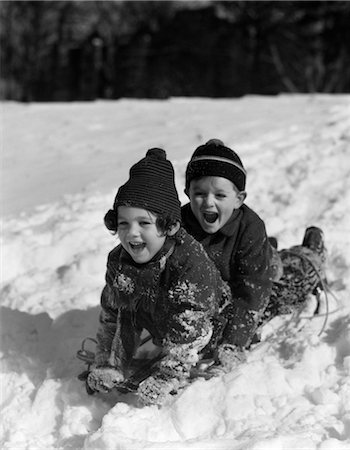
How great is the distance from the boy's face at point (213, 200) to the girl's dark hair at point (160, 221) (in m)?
0.35

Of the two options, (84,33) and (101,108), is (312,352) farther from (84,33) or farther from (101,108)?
(84,33)

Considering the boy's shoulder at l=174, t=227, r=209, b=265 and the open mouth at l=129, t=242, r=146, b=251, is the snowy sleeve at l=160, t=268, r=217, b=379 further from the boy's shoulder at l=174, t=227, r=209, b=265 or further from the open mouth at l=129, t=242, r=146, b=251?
the open mouth at l=129, t=242, r=146, b=251

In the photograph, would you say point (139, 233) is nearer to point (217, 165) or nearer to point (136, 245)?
point (136, 245)

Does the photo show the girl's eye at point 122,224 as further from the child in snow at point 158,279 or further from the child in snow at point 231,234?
the child in snow at point 231,234

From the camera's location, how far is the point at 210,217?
2.80 meters

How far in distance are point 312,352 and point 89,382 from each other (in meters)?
0.97

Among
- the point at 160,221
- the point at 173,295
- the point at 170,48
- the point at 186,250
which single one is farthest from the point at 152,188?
the point at 170,48

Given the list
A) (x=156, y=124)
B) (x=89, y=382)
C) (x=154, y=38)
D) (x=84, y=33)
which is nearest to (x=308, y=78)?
(x=154, y=38)

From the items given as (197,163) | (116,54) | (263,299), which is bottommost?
(116,54)

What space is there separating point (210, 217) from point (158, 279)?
1.43 ft

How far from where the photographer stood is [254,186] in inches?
194

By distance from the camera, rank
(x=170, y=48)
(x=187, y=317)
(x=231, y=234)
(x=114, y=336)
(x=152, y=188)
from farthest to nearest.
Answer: (x=170, y=48)
(x=231, y=234)
(x=114, y=336)
(x=187, y=317)
(x=152, y=188)

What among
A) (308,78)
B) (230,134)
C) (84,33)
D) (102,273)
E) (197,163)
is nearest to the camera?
(197,163)

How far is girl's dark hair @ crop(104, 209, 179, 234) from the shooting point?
2.42 meters
